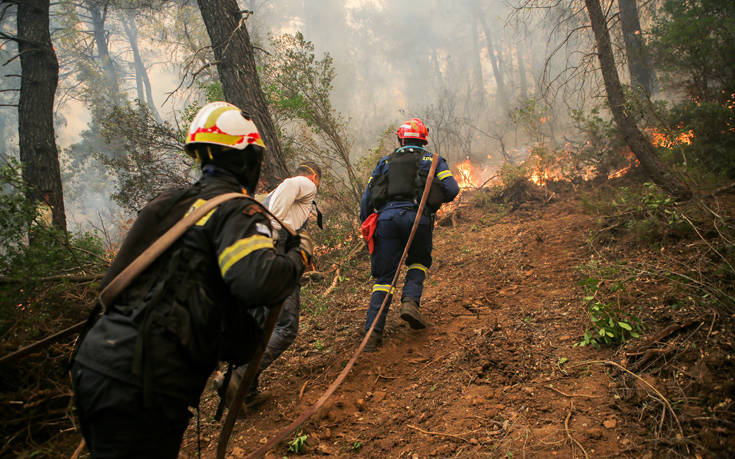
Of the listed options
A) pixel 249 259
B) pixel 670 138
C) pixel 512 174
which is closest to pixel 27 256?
pixel 249 259

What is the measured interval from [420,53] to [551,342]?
48.3 m

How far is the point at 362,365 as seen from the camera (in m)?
3.59

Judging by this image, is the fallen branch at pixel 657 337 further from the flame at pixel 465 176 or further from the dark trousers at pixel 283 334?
the flame at pixel 465 176

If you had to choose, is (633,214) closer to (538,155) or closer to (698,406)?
(698,406)

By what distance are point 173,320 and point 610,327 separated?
113 inches

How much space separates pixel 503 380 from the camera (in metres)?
2.76

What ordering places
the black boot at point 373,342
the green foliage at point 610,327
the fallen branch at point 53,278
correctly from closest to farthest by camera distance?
the green foliage at point 610,327 → the fallen branch at point 53,278 → the black boot at point 373,342

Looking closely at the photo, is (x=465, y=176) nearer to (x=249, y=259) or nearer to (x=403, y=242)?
(x=403, y=242)

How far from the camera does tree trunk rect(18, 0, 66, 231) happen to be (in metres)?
5.51

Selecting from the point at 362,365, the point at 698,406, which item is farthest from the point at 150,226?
the point at 698,406

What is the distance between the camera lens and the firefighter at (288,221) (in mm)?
3230

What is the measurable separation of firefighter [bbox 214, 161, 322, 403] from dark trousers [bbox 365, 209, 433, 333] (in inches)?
32.4

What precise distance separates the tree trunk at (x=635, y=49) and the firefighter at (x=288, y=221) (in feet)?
30.8

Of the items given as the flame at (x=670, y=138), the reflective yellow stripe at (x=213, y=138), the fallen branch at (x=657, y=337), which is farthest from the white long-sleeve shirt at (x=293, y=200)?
the flame at (x=670, y=138)
